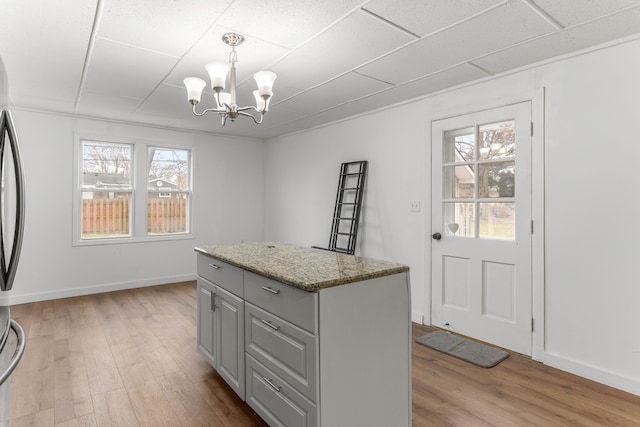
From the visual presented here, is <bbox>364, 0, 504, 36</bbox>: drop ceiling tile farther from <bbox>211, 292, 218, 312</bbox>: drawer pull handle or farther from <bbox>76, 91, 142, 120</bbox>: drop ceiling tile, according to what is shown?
<bbox>76, 91, 142, 120</bbox>: drop ceiling tile

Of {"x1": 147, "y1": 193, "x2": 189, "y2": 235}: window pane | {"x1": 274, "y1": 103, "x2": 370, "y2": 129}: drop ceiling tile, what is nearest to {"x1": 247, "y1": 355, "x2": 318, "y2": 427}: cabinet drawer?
{"x1": 274, "y1": 103, "x2": 370, "y2": 129}: drop ceiling tile

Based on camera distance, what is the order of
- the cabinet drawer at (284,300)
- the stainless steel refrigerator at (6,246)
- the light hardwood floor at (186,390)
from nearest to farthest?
the stainless steel refrigerator at (6,246), the cabinet drawer at (284,300), the light hardwood floor at (186,390)

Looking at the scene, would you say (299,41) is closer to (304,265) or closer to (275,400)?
(304,265)

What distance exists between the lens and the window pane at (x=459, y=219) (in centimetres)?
325

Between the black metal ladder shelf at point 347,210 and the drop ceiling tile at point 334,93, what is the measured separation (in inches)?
32.9

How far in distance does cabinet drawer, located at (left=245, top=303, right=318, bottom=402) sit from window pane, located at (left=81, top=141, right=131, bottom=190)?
3942mm

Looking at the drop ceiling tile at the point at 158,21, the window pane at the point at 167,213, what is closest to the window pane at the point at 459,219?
the drop ceiling tile at the point at 158,21

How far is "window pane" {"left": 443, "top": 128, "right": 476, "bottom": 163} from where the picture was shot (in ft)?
10.7

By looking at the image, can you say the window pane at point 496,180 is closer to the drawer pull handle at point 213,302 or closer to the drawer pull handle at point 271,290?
the drawer pull handle at point 271,290

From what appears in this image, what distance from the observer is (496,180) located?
10.0 ft

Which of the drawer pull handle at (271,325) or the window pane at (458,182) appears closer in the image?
the drawer pull handle at (271,325)

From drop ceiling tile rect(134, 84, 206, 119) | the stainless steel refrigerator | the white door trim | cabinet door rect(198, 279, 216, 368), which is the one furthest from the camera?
drop ceiling tile rect(134, 84, 206, 119)

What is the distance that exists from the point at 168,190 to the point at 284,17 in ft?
13.0

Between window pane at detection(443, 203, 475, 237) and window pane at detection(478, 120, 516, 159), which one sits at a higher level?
window pane at detection(478, 120, 516, 159)
